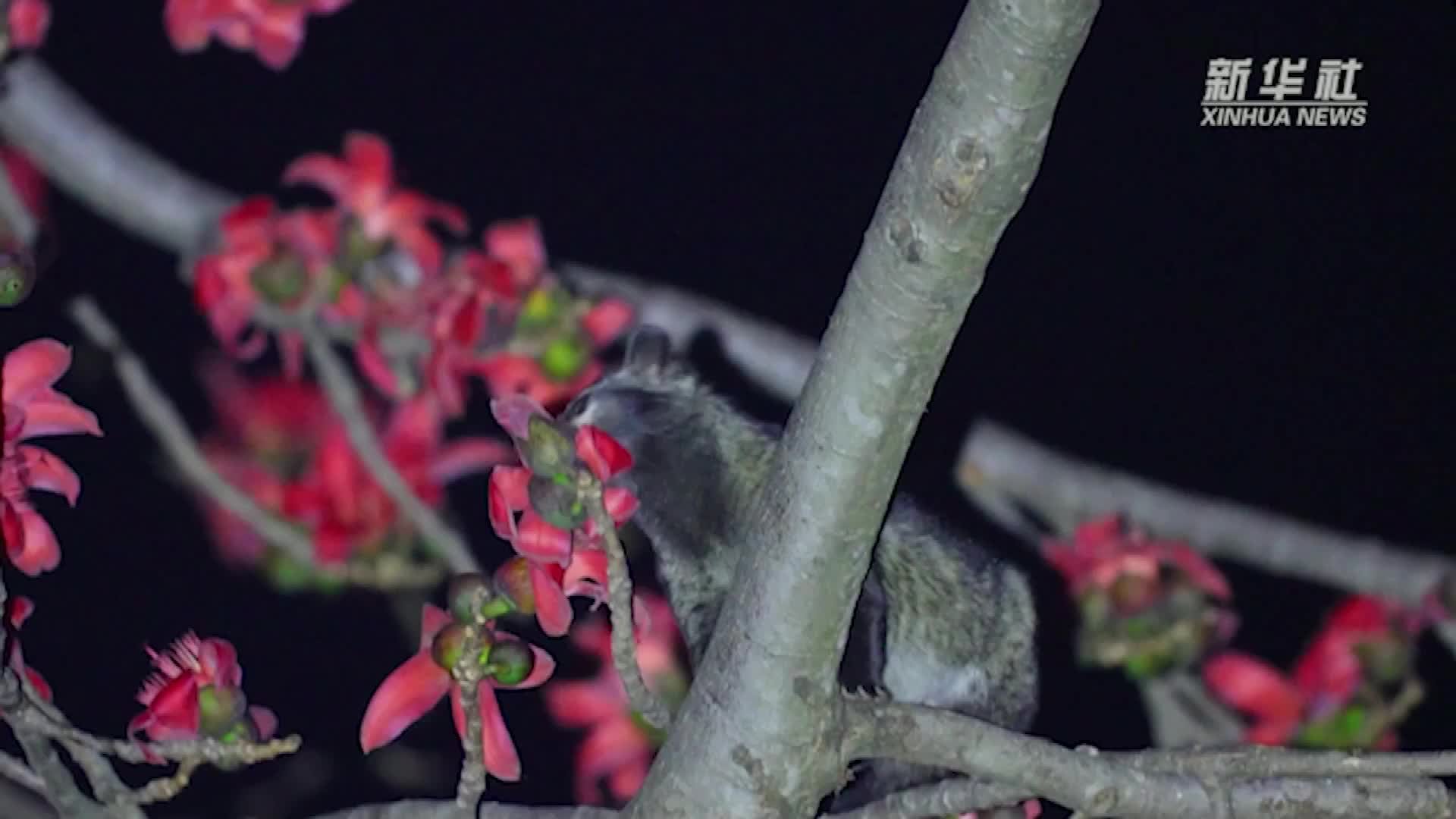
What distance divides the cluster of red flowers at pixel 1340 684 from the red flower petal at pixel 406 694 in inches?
37.0

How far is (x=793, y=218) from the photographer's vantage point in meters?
1.33

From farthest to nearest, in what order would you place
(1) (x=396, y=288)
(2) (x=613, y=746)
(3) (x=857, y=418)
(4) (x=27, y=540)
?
(2) (x=613, y=746) < (1) (x=396, y=288) < (4) (x=27, y=540) < (3) (x=857, y=418)

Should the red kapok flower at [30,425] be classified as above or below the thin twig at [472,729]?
above

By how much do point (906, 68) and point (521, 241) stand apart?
0.38 metres

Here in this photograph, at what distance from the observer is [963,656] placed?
119cm

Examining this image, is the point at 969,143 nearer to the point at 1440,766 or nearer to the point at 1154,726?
the point at 1440,766

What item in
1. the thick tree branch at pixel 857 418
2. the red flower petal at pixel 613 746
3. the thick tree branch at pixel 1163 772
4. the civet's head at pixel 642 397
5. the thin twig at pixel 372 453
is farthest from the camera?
the red flower petal at pixel 613 746

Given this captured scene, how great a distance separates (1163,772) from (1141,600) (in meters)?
0.72

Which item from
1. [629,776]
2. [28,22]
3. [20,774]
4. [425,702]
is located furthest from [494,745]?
[28,22]

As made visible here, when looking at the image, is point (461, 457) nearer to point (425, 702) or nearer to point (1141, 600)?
point (425, 702)

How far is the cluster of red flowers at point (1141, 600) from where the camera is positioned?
1.44m

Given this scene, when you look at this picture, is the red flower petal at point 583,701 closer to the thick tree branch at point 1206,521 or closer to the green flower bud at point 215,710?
the thick tree branch at point 1206,521

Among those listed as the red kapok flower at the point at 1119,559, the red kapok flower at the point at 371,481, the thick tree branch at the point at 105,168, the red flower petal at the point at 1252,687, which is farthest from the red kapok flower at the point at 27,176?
the red flower petal at the point at 1252,687

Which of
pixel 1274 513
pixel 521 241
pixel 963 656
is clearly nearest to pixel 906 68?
pixel 521 241
